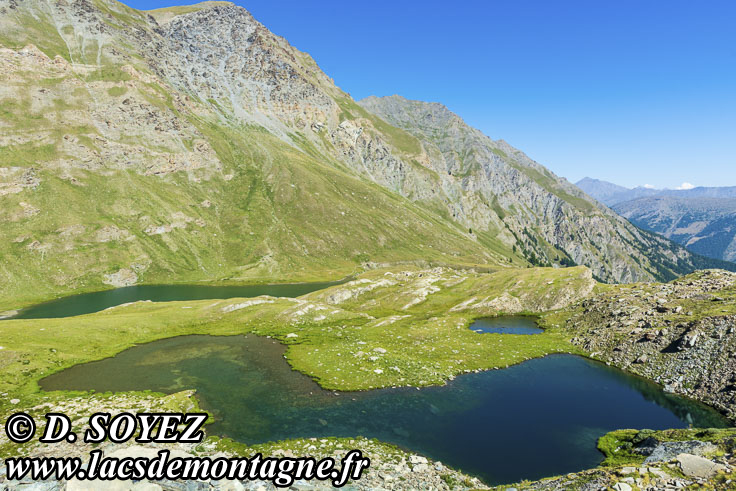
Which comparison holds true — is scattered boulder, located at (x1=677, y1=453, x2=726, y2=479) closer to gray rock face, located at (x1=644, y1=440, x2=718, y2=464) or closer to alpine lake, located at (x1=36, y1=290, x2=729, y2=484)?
gray rock face, located at (x1=644, y1=440, x2=718, y2=464)

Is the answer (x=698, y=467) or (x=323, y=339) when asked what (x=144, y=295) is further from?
(x=698, y=467)

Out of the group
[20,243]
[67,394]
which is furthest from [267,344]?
[20,243]

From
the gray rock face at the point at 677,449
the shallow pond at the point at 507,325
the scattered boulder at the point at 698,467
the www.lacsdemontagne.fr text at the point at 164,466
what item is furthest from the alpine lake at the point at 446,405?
the shallow pond at the point at 507,325

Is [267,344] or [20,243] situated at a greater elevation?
[20,243]

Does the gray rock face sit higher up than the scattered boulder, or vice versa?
the scattered boulder

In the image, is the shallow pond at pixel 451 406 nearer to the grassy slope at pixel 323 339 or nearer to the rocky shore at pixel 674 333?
the grassy slope at pixel 323 339

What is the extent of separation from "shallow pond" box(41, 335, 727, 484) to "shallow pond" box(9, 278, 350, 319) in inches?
3832

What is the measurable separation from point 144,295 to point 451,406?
167 m

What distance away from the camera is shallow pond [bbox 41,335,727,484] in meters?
36.6

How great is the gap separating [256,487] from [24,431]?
2869cm

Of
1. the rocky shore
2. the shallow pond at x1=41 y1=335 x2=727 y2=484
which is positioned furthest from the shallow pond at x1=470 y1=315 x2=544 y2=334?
the shallow pond at x1=41 y1=335 x2=727 y2=484

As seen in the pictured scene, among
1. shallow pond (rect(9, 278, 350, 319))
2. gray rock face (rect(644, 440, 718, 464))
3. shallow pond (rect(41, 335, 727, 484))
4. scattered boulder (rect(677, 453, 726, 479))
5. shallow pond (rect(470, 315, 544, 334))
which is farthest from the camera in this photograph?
shallow pond (rect(9, 278, 350, 319))

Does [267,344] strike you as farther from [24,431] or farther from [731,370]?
[731,370]

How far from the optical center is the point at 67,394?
Result: 4678 centimetres
